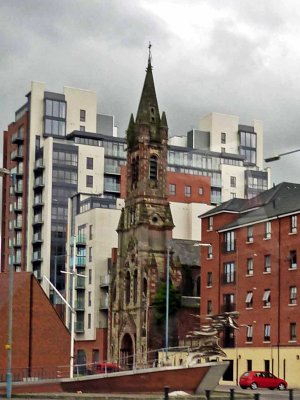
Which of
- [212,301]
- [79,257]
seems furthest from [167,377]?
[79,257]

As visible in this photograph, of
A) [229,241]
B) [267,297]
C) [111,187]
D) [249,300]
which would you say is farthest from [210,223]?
[111,187]

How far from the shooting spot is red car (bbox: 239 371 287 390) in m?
70.8

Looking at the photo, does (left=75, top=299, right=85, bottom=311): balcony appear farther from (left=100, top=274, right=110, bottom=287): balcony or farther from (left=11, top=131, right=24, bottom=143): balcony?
(left=11, top=131, right=24, bottom=143): balcony

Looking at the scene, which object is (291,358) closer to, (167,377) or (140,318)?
(167,377)

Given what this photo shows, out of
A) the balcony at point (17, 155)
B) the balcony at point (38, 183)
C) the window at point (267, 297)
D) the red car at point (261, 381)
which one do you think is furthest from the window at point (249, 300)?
the balcony at point (17, 155)

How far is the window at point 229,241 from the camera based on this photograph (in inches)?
3381

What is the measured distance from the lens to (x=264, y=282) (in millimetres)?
80062

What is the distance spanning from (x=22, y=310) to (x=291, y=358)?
2744cm

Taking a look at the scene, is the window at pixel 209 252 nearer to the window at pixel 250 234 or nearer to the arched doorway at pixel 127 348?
the window at pixel 250 234

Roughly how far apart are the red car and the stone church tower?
1671 inches

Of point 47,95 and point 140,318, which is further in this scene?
point 47,95

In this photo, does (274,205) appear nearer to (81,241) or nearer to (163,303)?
(163,303)

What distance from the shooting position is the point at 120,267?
124188 mm

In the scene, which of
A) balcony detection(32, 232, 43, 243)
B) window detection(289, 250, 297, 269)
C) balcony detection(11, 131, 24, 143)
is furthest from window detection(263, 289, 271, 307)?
balcony detection(11, 131, 24, 143)
